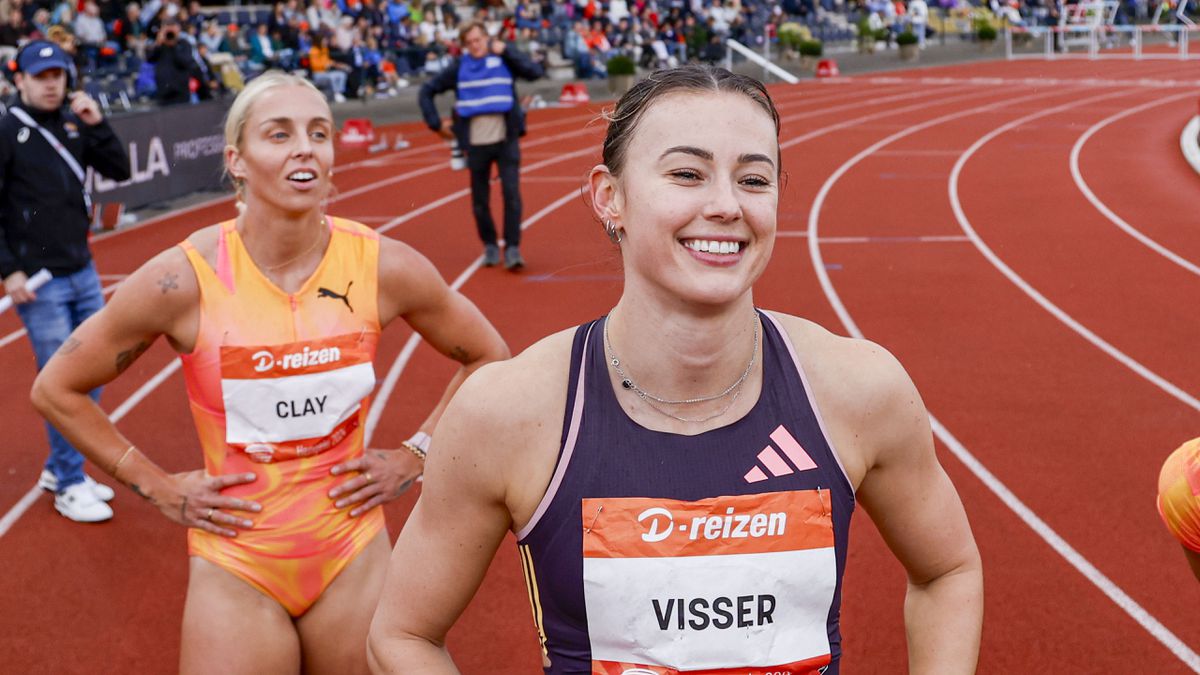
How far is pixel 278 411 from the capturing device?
300cm

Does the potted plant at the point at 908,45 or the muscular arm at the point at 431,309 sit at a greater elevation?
the muscular arm at the point at 431,309

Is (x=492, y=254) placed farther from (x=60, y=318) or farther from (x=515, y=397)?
(x=515, y=397)

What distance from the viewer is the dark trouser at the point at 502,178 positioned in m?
10.1

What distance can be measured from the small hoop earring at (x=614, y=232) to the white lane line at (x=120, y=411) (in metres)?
4.50

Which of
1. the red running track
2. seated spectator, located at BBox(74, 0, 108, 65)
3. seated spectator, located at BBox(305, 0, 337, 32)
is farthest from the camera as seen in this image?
seated spectator, located at BBox(305, 0, 337, 32)

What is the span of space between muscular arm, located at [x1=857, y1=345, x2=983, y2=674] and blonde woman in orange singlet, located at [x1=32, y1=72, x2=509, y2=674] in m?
1.45

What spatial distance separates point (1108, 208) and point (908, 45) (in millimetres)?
21552

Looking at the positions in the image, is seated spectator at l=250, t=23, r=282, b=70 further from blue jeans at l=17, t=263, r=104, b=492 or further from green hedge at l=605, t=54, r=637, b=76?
blue jeans at l=17, t=263, r=104, b=492

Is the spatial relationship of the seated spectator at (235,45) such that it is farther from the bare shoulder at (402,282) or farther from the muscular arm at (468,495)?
the muscular arm at (468,495)

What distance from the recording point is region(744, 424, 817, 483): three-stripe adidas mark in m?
1.85

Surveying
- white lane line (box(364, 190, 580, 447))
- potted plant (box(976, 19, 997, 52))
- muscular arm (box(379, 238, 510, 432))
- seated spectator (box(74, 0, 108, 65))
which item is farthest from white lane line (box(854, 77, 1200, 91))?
muscular arm (box(379, 238, 510, 432))

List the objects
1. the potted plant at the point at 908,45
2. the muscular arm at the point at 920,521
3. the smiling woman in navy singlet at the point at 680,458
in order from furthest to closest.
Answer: the potted plant at the point at 908,45 → the muscular arm at the point at 920,521 → the smiling woman in navy singlet at the point at 680,458

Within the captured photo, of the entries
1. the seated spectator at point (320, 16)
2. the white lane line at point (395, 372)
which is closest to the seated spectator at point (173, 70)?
the white lane line at point (395, 372)

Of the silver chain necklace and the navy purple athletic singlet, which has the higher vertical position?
the silver chain necklace
